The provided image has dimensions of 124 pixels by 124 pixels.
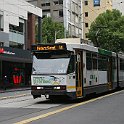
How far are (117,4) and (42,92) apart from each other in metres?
93.3

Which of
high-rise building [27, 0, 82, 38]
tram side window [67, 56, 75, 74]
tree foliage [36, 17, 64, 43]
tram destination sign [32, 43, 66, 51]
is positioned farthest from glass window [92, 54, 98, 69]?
high-rise building [27, 0, 82, 38]

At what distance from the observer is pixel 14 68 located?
4928 cm

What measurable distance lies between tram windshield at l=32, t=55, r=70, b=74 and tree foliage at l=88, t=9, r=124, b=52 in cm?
4961

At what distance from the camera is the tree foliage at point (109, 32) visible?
235 feet

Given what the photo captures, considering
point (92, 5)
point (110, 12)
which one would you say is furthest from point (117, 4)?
point (110, 12)

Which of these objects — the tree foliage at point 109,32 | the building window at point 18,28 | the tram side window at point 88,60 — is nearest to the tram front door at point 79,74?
the tram side window at point 88,60

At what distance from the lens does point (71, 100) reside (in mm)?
22656

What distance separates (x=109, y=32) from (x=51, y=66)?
52.3m

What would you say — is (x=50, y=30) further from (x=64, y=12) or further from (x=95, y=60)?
(x=95, y=60)

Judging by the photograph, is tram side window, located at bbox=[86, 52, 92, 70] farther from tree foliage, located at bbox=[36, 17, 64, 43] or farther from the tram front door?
tree foliage, located at bbox=[36, 17, 64, 43]

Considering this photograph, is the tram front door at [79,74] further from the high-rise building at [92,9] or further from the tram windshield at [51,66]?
the high-rise building at [92,9]

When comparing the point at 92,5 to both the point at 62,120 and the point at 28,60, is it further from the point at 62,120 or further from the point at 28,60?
the point at 62,120

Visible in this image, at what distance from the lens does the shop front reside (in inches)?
1788

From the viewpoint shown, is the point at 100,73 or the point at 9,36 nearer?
the point at 100,73
